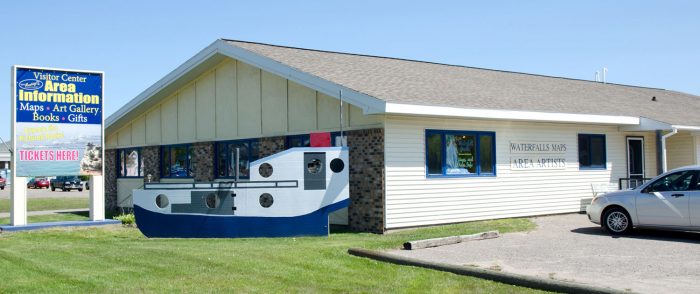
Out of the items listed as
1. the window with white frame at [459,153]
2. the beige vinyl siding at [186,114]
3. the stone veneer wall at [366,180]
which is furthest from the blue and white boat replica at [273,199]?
the beige vinyl siding at [186,114]

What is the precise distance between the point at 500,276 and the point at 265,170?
23.0 feet

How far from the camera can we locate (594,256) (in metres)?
11.1

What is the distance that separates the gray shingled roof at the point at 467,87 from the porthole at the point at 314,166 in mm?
1793

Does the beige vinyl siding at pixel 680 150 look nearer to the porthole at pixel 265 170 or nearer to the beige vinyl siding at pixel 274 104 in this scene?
the beige vinyl siding at pixel 274 104

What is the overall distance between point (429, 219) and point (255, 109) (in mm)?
6197

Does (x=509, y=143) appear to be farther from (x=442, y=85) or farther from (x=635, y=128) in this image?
(x=635, y=128)

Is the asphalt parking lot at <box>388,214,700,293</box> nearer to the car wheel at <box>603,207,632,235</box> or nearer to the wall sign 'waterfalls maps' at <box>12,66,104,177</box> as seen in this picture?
the car wheel at <box>603,207,632,235</box>

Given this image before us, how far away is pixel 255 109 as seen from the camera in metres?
19.4

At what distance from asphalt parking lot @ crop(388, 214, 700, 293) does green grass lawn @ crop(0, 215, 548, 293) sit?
1.13 metres

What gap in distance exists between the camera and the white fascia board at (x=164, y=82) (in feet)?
65.3

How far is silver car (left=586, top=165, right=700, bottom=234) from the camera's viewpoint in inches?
512

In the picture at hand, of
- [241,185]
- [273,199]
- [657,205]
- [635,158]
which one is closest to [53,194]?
[241,185]

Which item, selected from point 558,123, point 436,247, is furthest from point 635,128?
point 436,247

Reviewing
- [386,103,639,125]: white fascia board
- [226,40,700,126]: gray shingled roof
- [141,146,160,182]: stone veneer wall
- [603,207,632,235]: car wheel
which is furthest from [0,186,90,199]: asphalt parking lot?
[603,207,632,235]: car wheel
